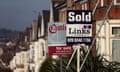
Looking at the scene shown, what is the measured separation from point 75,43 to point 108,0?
31.4 ft

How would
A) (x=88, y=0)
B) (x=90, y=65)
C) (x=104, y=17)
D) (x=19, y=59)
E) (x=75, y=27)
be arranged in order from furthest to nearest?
(x=19, y=59) < (x=88, y=0) < (x=104, y=17) < (x=90, y=65) < (x=75, y=27)

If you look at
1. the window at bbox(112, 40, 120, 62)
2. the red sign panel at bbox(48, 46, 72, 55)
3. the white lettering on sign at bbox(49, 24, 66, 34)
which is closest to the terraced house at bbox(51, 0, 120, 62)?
the window at bbox(112, 40, 120, 62)

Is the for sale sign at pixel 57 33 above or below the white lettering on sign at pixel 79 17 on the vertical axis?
below

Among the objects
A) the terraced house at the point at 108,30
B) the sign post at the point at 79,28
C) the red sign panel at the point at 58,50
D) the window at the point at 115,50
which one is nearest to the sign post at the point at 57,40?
the red sign panel at the point at 58,50

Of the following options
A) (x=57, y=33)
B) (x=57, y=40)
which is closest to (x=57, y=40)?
(x=57, y=40)

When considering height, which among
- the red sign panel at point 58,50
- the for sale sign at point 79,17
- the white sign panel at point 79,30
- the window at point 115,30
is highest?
the for sale sign at point 79,17

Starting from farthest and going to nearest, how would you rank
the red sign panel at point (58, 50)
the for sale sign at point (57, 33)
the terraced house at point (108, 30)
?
the terraced house at point (108, 30)
the for sale sign at point (57, 33)
the red sign panel at point (58, 50)

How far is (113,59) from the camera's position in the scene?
29.1m

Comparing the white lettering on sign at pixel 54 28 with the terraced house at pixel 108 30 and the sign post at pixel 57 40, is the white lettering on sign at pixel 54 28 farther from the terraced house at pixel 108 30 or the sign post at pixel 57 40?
the terraced house at pixel 108 30

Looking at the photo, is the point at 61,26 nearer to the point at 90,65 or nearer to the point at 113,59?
the point at 90,65

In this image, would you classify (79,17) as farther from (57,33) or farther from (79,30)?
(57,33)

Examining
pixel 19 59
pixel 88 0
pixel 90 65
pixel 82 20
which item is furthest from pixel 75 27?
pixel 19 59

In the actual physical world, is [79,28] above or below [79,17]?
below

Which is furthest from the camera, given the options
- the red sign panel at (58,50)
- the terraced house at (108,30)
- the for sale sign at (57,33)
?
the terraced house at (108,30)
